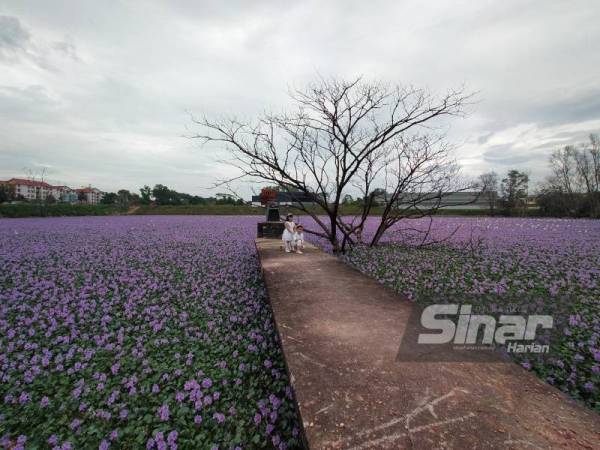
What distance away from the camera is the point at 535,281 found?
5.93 meters

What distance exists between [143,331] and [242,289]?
2144mm

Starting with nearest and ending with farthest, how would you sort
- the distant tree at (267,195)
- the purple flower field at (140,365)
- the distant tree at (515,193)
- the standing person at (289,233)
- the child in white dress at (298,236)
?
the purple flower field at (140,365) < the standing person at (289,233) < the child in white dress at (298,236) < the distant tree at (267,195) < the distant tree at (515,193)

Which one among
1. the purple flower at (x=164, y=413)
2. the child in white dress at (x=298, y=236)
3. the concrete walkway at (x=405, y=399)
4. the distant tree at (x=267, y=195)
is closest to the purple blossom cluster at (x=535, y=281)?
the concrete walkway at (x=405, y=399)

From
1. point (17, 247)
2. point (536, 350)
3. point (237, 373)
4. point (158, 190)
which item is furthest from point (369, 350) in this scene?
point (158, 190)

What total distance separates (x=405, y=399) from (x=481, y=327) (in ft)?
8.18

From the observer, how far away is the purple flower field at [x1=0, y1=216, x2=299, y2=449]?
2.36 metres

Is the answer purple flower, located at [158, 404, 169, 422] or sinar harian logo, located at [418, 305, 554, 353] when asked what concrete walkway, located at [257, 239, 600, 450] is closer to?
sinar harian logo, located at [418, 305, 554, 353]

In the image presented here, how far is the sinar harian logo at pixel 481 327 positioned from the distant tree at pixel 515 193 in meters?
51.5

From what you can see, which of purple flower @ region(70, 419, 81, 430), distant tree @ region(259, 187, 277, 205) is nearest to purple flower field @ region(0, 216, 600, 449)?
purple flower @ region(70, 419, 81, 430)

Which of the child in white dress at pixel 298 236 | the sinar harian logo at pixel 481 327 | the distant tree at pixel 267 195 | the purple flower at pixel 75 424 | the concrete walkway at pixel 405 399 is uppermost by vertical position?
the distant tree at pixel 267 195

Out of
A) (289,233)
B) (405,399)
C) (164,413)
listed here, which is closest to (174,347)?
(164,413)

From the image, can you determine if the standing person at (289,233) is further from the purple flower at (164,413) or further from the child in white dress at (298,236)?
the purple flower at (164,413)

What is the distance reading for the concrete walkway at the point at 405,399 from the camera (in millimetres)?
1590

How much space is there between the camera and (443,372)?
2.27 meters
